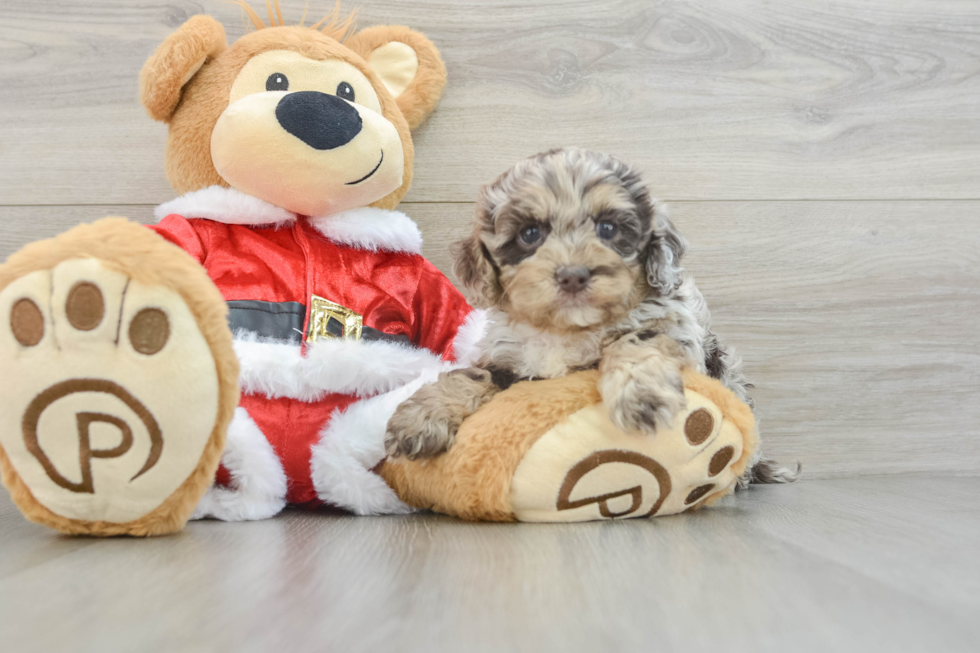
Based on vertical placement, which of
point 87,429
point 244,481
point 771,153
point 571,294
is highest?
point 771,153

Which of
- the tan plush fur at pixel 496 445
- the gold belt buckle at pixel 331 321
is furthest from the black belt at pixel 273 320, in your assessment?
the tan plush fur at pixel 496 445

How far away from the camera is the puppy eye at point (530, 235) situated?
1377 mm

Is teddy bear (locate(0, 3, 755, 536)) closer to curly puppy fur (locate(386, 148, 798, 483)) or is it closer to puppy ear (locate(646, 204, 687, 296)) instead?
curly puppy fur (locate(386, 148, 798, 483))

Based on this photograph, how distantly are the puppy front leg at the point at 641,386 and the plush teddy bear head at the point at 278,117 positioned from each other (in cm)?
74

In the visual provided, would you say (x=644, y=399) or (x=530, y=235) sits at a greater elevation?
(x=530, y=235)

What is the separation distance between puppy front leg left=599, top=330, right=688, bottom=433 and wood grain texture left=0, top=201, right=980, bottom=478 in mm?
875

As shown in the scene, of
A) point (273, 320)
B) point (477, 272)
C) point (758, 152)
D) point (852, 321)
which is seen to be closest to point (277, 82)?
point (273, 320)

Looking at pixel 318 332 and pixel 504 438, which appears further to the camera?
pixel 318 332

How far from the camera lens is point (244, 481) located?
1421 mm

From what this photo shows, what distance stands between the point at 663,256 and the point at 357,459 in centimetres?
77

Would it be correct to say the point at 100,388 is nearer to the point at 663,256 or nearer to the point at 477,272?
the point at 477,272

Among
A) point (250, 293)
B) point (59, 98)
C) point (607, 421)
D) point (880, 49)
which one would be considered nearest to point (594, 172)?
point (607, 421)

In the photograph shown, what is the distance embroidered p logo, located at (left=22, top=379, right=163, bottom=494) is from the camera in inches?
42.4

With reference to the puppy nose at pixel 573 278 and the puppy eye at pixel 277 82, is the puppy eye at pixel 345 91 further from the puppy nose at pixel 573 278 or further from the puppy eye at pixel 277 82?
the puppy nose at pixel 573 278
